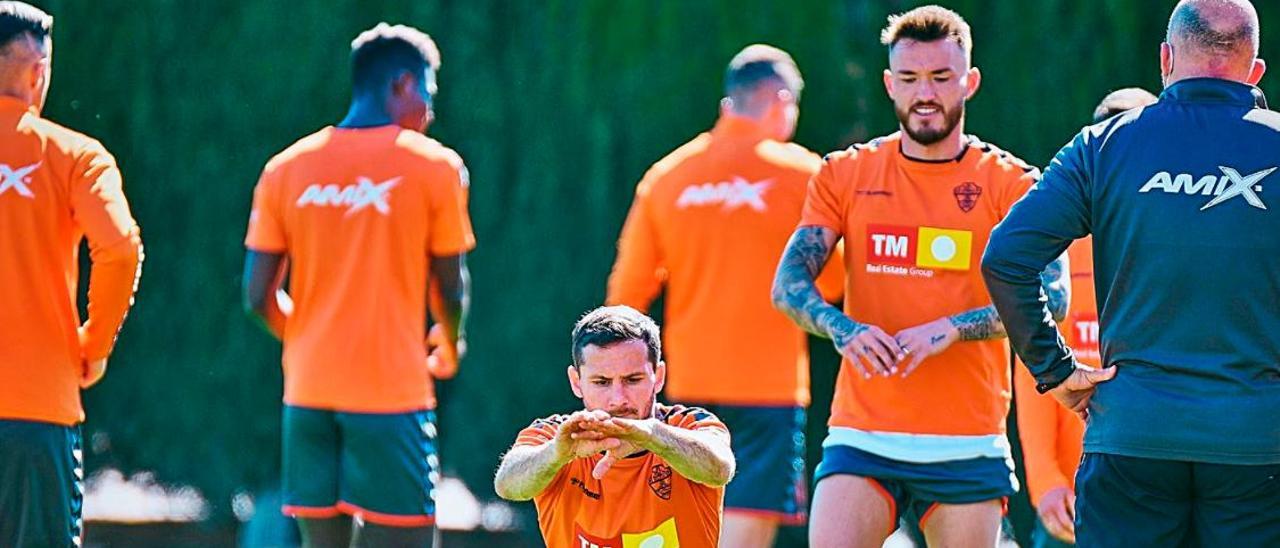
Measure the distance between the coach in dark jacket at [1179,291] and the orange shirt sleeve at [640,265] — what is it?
2875mm

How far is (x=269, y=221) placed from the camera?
688 cm

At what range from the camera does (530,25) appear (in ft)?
29.8

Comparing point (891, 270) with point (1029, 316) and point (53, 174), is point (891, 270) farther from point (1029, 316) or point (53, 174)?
point (53, 174)

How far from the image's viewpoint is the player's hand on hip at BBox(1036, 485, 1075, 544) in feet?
19.9

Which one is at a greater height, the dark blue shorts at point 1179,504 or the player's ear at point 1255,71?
the player's ear at point 1255,71

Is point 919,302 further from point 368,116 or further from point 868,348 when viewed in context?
point 368,116

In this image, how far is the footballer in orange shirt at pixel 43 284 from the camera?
233 inches

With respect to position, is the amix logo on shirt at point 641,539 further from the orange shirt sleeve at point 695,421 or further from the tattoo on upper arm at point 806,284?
the tattoo on upper arm at point 806,284

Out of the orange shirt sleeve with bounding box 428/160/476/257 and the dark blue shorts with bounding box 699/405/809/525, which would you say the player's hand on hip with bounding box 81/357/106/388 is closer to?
the orange shirt sleeve with bounding box 428/160/476/257

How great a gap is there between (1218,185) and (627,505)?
1.55 meters

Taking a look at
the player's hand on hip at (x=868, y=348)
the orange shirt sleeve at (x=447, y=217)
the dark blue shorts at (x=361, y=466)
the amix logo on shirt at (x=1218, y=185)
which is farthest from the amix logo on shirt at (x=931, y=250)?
the dark blue shorts at (x=361, y=466)

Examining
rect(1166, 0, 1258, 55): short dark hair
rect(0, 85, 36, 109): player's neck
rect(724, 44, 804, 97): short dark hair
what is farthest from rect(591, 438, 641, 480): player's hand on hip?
rect(724, 44, 804, 97): short dark hair

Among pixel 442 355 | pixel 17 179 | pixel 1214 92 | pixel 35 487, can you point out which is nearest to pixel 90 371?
pixel 35 487

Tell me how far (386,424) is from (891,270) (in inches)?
75.9
